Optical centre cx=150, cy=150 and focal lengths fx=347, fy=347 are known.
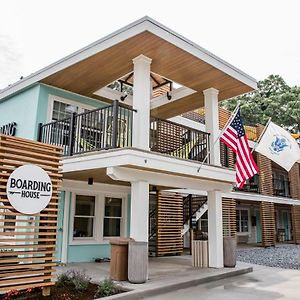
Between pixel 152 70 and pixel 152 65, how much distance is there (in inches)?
12.6

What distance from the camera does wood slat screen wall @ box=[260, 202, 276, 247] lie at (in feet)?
66.0

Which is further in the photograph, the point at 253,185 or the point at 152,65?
the point at 253,185

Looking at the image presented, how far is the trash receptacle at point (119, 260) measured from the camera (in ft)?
26.9

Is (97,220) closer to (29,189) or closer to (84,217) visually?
(84,217)

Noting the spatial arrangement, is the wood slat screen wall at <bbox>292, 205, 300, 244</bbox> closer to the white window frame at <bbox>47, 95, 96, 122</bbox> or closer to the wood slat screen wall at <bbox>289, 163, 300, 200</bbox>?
the wood slat screen wall at <bbox>289, 163, 300, 200</bbox>

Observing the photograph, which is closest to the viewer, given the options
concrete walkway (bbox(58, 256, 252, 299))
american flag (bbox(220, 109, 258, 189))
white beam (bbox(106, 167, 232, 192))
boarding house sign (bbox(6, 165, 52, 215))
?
boarding house sign (bbox(6, 165, 52, 215))

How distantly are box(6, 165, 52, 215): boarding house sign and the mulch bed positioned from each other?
1.49 metres

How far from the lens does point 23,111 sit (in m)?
11.4

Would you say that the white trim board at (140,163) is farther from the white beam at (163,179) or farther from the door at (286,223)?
the door at (286,223)

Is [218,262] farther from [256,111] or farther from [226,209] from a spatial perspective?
[256,111]

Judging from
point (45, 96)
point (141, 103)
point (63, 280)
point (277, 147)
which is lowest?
point (63, 280)

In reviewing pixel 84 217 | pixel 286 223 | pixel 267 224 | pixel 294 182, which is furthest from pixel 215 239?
pixel 286 223

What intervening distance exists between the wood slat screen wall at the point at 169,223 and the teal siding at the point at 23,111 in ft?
20.2

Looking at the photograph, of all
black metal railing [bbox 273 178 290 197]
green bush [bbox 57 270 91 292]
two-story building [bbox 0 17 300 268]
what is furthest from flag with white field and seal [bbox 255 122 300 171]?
black metal railing [bbox 273 178 290 197]
